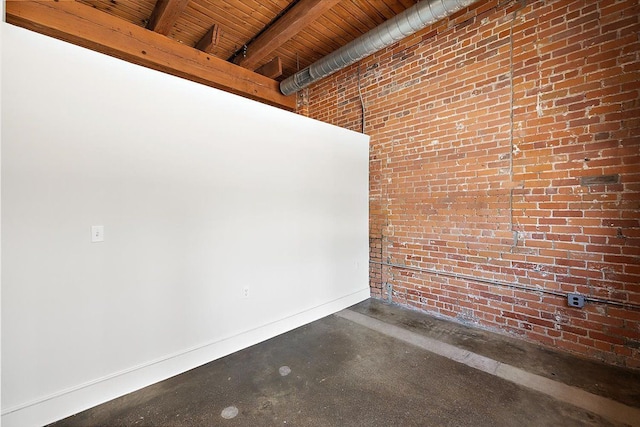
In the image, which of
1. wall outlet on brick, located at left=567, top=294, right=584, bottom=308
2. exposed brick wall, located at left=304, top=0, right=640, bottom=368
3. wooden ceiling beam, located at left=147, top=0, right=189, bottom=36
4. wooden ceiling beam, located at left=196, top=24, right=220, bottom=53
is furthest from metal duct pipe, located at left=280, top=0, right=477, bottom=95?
wall outlet on brick, located at left=567, top=294, right=584, bottom=308

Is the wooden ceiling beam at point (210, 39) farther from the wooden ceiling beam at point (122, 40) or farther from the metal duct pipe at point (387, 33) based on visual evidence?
the metal duct pipe at point (387, 33)

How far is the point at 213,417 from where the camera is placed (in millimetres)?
1777

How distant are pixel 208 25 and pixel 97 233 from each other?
2.93 meters

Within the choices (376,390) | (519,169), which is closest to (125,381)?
(376,390)

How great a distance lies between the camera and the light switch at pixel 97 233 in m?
1.89

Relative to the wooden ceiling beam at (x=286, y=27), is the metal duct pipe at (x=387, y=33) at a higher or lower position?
lower

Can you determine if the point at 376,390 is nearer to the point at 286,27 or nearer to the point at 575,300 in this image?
the point at 575,300

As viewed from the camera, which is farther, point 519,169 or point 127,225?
point 519,169

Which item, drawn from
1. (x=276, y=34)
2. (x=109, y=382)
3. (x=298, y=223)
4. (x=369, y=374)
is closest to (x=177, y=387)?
(x=109, y=382)

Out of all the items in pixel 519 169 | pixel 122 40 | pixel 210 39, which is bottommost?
pixel 519 169

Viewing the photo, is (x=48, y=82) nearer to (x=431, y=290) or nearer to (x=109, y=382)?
(x=109, y=382)

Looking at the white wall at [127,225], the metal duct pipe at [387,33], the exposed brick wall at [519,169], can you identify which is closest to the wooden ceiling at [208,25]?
the metal duct pipe at [387,33]

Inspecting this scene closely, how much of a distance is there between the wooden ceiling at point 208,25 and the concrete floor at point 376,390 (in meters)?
3.40

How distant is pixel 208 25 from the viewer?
3416 mm
